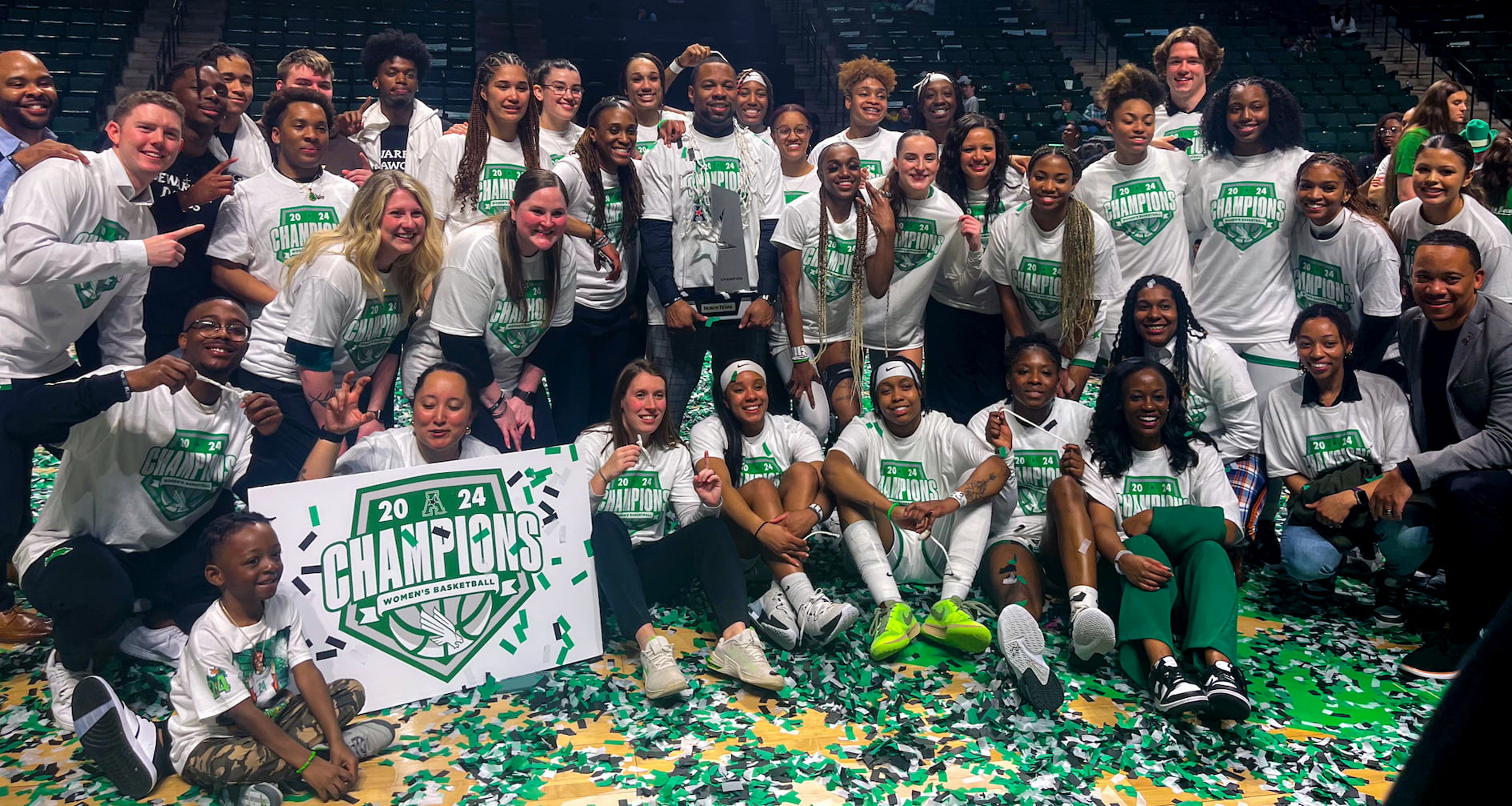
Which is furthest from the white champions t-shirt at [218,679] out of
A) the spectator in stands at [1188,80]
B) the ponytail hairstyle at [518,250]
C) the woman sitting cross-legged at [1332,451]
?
the spectator in stands at [1188,80]

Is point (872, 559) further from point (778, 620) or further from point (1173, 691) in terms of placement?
point (1173, 691)

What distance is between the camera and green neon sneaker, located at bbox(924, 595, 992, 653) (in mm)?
3113

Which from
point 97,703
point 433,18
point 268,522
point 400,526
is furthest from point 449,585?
point 433,18

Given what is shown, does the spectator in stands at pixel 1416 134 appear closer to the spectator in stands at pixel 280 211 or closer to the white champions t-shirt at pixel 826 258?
the white champions t-shirt at pixel 826 258

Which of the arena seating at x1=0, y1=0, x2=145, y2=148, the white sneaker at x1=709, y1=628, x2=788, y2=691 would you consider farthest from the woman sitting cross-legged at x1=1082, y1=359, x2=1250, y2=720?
the arena seating at x1=0, y1=0, x2=145, y2=148

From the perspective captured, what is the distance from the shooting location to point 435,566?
2953mm

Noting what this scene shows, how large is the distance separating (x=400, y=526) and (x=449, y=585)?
0.20 meters

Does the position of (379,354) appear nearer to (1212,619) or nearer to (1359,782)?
(1212,619)

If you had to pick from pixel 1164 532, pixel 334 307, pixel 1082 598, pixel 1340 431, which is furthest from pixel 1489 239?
pixel 334 307

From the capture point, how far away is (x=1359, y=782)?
2.58 meters

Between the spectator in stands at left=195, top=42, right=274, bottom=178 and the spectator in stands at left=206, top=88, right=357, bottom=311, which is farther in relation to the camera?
the spectator in stands at left=195, top=42, right=274, bottom=178

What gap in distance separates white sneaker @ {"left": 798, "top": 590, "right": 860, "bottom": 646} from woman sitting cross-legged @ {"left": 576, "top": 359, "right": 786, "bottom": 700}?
167 mm

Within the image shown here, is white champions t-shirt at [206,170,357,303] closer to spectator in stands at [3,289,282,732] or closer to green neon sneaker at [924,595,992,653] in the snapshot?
spectator in stands at [3,289,282,732]

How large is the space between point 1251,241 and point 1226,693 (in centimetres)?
185
